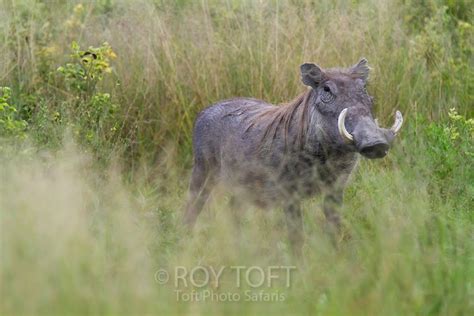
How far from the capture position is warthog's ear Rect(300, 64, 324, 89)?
5.29 metres

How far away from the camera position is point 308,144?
5.30m

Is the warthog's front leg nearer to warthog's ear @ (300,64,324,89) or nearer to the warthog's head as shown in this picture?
the warthog's head

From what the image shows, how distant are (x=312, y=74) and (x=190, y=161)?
2.01 m

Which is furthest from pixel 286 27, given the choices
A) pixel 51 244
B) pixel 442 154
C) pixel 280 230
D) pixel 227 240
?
pixel 51 244

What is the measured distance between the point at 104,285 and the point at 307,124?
2080 mm

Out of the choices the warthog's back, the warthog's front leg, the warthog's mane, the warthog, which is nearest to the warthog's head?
the warthog

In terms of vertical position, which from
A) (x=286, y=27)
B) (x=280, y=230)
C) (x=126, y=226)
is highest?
(x=286, y=27)

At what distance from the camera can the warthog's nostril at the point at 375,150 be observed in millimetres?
4785

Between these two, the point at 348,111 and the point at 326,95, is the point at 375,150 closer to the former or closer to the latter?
the point at 348,111

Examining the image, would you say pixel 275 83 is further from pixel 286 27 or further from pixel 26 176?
pixel 26 176

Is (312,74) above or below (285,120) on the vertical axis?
above

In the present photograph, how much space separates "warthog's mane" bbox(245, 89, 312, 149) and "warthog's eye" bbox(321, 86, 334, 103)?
0.51 feet

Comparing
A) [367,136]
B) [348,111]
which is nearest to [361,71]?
[348,111]

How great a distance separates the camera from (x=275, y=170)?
5.42 meters
